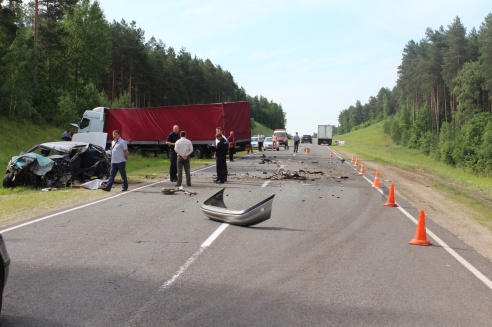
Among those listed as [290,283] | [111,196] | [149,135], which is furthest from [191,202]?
[149,135]

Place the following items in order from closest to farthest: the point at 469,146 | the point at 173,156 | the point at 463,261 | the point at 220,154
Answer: the point at 463,261, the point at 173,156, the point at 220,154, the point at 469,146

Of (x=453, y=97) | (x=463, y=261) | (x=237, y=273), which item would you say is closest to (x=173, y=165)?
(x=237, y=273)

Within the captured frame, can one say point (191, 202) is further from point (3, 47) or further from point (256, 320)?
point (3, 47)

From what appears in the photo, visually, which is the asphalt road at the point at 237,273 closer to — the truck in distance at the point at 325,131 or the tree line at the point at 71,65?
the tree line at the point at 71,65

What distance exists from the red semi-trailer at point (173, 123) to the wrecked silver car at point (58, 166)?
14.9 m

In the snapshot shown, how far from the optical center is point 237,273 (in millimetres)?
6375

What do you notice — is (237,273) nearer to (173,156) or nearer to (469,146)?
(173,156)

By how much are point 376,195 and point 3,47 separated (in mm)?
36818

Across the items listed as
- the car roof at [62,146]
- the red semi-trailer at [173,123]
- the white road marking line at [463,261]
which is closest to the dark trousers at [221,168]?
the car roof at [62,146]

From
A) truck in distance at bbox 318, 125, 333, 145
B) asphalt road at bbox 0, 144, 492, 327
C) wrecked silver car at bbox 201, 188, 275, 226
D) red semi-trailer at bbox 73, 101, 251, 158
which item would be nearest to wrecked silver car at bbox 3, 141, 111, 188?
asphalt road at bbox 0, 144, 492, 327

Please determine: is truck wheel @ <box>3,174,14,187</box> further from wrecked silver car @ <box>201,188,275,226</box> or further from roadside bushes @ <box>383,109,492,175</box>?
roadside bushes @ <box>383,109,492,175</box>

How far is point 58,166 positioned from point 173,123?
1709 centimetres

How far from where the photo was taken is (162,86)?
81312 mm

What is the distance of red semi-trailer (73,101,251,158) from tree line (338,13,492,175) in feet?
85.1
